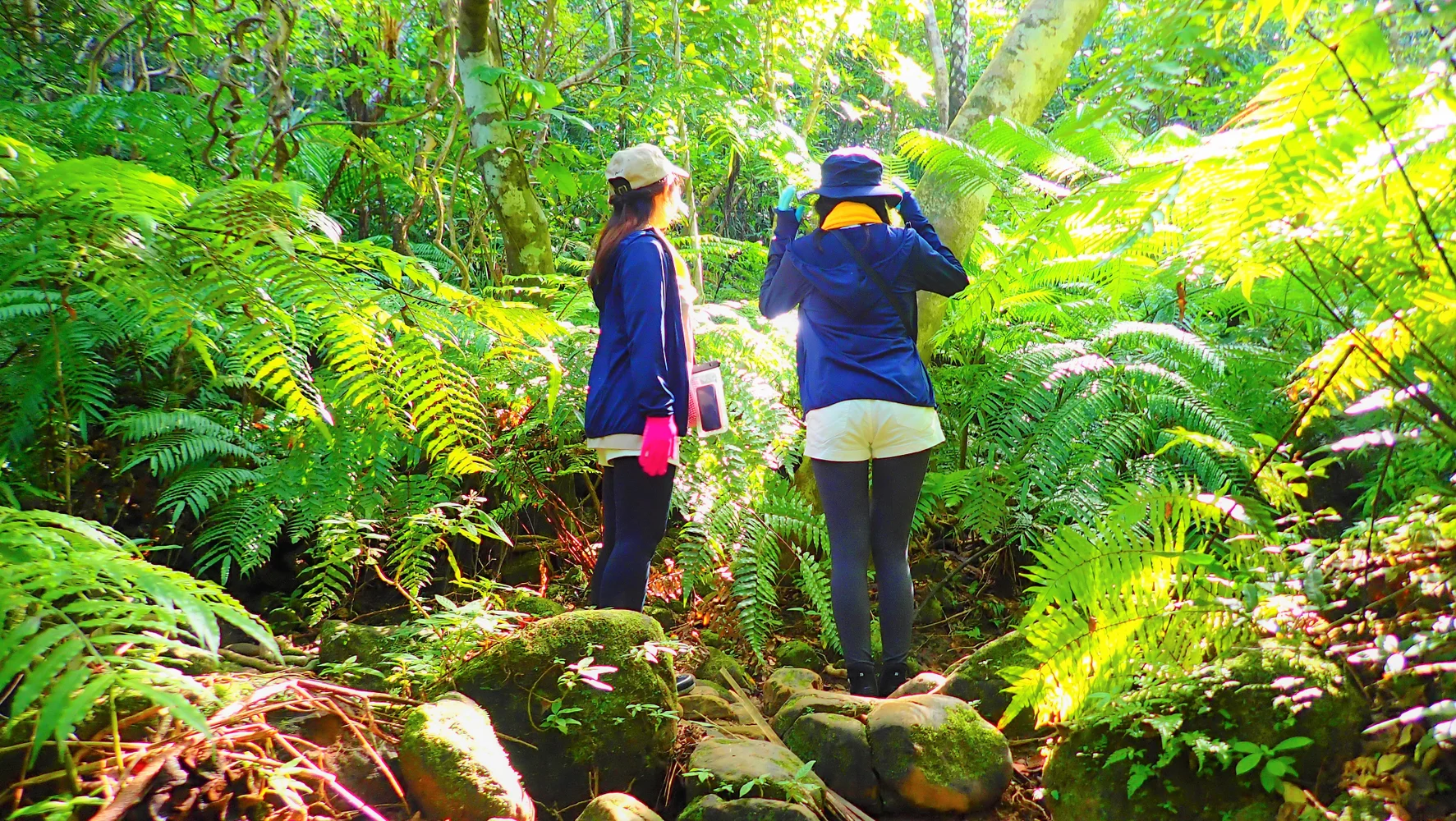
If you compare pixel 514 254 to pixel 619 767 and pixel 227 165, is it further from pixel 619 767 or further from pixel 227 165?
pixel 619 767

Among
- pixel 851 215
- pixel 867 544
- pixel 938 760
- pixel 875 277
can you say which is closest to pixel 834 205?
pixel 851 215

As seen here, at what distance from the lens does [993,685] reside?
9.37ft

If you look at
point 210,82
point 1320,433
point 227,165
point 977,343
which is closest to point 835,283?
point 977,343

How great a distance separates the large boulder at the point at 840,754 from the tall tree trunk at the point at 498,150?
294 cm

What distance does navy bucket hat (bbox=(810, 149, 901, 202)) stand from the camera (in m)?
3.39

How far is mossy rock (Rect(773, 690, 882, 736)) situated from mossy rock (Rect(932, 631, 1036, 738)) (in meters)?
0.29

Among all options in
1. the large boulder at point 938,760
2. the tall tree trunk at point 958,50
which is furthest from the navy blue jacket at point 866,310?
the tall tree trunk at point 958,50

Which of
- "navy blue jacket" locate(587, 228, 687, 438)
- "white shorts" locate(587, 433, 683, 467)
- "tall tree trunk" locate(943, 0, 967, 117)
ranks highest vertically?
"tall tree trunk" locate(943, 0, 967, 117)

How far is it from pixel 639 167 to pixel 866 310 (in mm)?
1032

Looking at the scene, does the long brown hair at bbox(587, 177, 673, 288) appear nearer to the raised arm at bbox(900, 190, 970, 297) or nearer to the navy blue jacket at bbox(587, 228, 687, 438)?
the navy blue jacket at bbox(587, 228, 687, 438)

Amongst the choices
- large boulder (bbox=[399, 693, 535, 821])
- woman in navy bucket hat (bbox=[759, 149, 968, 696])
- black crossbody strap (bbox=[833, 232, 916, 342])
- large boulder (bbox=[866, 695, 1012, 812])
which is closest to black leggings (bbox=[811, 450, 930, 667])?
woman in navy bucket hat (bbox=[759, 149, 968, 696])

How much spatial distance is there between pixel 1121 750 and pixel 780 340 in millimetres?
2583

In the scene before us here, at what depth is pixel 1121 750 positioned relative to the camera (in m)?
2.06

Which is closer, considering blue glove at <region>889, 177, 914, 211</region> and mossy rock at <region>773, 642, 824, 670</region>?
blue glove at <region>889, 177, 914, 211</region>
